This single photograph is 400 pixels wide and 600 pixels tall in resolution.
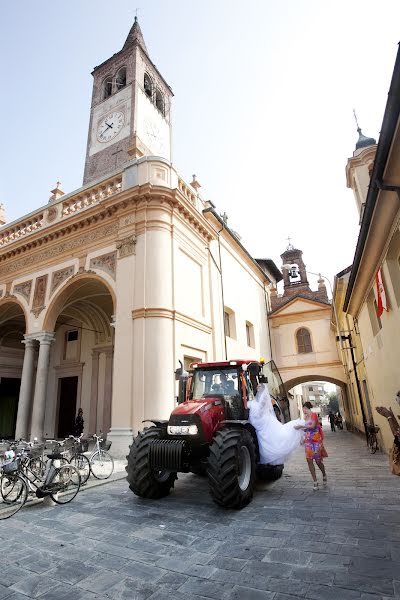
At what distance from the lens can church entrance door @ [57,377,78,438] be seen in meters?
16.0

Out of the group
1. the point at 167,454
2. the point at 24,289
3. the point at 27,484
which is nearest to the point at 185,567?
the point at 167,454

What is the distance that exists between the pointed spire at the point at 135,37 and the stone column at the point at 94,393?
83.0 ft

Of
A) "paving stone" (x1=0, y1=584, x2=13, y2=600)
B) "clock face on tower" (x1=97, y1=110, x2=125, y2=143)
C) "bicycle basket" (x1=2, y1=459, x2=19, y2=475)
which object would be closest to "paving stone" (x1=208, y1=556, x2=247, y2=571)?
"paving stone" (x1=0, y1=584, x2=13, y2=600)

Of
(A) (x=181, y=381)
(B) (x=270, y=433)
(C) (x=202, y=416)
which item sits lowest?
(B) (x=270, y=433)

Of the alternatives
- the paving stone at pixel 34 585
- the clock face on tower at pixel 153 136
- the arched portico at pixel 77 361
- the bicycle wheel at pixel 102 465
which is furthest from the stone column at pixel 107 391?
the clock face on tower at pixel 153 136

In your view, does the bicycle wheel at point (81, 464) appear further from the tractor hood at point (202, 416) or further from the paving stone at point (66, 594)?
the paving stone at point (66, 594)

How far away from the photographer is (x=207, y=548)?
3.66m

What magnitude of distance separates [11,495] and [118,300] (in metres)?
6.48

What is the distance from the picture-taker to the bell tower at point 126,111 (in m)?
22.0

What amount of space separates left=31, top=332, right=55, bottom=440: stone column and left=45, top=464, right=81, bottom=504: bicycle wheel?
23.4 feet

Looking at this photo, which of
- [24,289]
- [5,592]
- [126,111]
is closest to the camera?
[5,592]

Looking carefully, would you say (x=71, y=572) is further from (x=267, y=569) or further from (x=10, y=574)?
(x=267, y=569)

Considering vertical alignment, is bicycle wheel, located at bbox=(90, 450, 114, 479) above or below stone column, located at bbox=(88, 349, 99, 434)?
below

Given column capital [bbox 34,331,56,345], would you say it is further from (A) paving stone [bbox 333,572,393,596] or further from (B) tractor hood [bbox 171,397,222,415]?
(A) paving stone [bbox 333,572,393,596]
